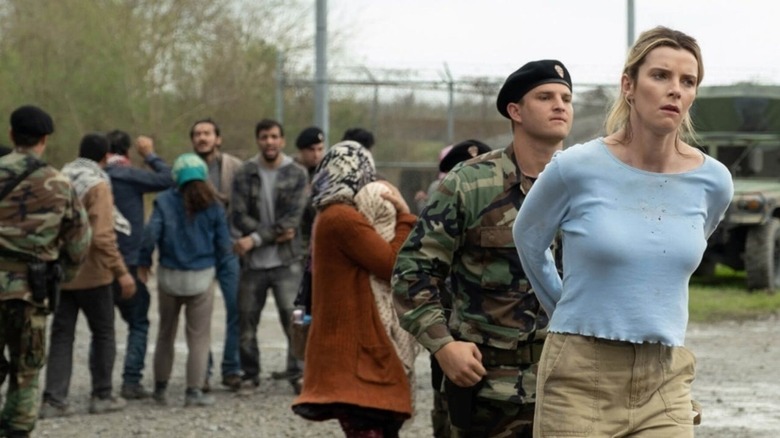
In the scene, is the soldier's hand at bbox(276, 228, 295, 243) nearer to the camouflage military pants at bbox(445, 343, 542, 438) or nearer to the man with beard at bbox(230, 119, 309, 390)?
the man with beard at bbox(230, 119, 309, 390)

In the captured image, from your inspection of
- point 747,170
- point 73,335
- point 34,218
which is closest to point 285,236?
point 73,335

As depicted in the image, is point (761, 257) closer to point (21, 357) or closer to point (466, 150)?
point (466, 150)

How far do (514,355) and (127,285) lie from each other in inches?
233

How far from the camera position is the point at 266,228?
11.7 m

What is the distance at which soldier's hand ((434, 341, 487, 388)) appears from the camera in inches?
203

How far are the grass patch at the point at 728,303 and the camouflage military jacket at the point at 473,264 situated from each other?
11.6 meters

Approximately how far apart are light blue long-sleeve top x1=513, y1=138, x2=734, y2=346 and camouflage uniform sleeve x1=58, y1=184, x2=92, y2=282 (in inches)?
188

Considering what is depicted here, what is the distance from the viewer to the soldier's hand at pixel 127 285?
10.8 metres

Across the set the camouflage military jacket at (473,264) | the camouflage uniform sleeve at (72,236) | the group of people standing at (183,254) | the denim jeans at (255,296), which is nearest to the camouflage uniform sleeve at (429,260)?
the camouflage military jacket at (473,264)

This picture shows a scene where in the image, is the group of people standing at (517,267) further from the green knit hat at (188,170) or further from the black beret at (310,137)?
the black beret at (310,137)

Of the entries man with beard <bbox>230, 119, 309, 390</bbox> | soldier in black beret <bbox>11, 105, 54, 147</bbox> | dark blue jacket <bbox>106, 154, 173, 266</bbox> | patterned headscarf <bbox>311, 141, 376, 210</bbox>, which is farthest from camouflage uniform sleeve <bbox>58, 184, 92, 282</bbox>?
man with beard <bbox>230, 119, 309, 390</bbox>

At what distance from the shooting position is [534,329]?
5.32 metres

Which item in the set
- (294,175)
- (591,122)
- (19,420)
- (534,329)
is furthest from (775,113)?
(534,329)

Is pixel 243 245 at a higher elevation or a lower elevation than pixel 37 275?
lower
